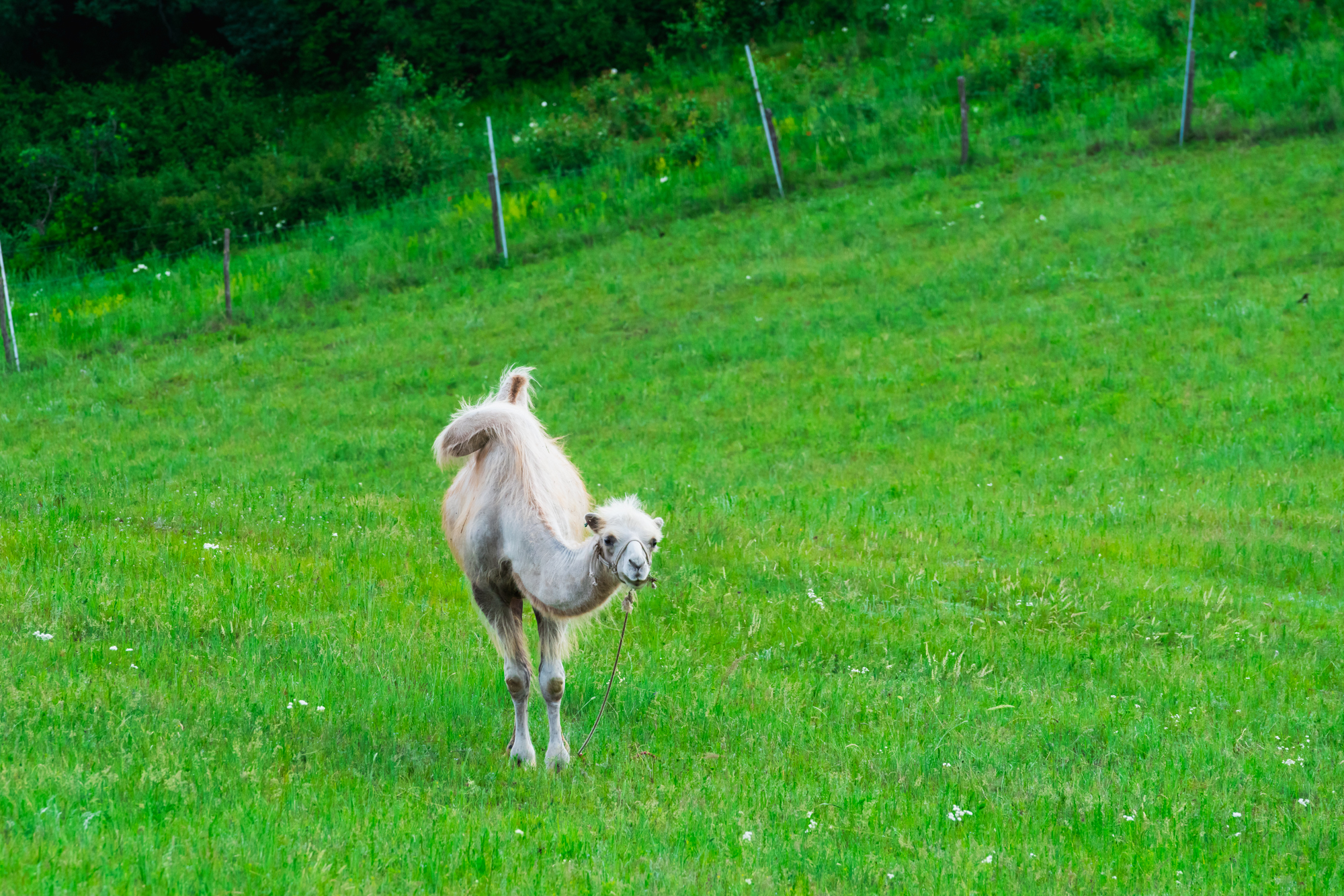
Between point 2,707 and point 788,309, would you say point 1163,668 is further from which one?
point 788,309

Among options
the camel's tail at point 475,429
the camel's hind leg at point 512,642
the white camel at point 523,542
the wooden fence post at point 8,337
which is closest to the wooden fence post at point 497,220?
the wooden fence post at point 8,337

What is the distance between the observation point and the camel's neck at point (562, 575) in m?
5.98

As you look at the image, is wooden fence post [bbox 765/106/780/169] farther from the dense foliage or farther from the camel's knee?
the camel's knee

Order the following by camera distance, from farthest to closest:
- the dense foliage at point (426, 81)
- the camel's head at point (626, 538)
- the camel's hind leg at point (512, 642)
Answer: the dense foliage at point (426, 81)
the camel's hind leg at point (512, 642)
the camel's head at point (626, 538)

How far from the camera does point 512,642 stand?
23.9ft

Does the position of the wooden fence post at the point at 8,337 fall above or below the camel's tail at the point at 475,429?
above

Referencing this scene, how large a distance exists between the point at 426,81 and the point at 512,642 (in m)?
35.5

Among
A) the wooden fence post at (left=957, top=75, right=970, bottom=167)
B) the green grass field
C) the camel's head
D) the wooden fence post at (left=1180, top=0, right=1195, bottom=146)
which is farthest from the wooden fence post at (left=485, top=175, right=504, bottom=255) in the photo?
the camel's head

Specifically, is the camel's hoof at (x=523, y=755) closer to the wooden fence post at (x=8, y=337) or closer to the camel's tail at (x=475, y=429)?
the camel's tail at (x=475, y=429)

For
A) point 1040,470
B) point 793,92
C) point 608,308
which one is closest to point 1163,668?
point 1040,470

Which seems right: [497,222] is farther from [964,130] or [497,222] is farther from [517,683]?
[517,683]

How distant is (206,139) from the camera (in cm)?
3891

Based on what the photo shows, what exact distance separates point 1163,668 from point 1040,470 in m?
6.45

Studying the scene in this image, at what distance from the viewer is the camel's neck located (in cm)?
598
